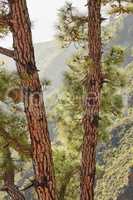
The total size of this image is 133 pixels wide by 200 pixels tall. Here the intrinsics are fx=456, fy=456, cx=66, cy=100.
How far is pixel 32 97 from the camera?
204 inches

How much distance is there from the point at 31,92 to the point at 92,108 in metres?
1.46

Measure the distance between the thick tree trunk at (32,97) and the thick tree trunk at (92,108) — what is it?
3.20 feet

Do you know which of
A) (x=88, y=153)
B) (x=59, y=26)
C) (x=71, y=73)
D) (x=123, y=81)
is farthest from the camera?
(x=71, y=73)

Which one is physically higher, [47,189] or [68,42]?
[68,42]

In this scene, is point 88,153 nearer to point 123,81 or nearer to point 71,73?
point 123,81

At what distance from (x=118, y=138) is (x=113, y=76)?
3695cm

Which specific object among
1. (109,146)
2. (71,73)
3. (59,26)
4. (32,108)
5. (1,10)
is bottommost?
(109,146)

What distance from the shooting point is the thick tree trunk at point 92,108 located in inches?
244

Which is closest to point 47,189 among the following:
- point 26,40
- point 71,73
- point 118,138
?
point 26,40

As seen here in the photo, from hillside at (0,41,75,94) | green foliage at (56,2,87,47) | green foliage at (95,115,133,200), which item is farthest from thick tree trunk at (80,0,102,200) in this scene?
hillside at (0,41,75,94)

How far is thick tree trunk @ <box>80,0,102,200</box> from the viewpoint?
244 inches

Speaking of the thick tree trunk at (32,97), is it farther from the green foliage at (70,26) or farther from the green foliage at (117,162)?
the green foliage at (117,162)

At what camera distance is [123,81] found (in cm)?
823

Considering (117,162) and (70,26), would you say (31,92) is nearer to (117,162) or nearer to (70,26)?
(70,26)
